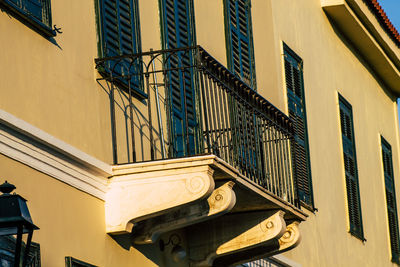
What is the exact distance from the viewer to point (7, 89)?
8289 millimetres

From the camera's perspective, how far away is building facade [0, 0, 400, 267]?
28.2 ft

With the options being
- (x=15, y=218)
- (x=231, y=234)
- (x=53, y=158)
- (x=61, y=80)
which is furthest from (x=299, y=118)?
(x=15, y=218)

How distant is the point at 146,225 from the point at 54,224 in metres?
1.50

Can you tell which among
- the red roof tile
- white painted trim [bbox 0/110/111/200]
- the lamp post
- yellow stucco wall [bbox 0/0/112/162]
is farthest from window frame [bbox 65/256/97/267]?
the red roof tile

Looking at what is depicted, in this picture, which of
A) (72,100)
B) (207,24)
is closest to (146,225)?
(72,100)

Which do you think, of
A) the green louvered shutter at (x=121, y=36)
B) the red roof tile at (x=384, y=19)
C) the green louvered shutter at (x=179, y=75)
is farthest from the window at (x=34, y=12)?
the red roof tile at (x=384, y=19)

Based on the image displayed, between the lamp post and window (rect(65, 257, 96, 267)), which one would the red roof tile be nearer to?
window (rect(65, 257, 96, 267))

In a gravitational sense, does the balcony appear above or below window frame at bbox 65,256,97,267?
above

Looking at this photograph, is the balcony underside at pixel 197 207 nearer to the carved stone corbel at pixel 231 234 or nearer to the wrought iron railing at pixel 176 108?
the carved stone corbel at pixel 231 234

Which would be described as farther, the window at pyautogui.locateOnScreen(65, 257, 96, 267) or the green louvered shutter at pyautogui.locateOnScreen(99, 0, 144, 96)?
the green louvered shutter at pyautogui.locateOnScreen(99, 0, 144, 96)

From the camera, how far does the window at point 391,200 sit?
1902 cm

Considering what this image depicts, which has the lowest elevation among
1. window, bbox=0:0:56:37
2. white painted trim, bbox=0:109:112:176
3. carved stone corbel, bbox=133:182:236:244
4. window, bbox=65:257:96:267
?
window, bbox=65:257:96:267

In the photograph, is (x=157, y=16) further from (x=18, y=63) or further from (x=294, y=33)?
(x=294, y=33)

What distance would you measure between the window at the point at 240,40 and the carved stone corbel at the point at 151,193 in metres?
3.68
